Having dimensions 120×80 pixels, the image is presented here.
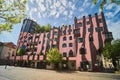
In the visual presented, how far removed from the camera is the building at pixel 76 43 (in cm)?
3378

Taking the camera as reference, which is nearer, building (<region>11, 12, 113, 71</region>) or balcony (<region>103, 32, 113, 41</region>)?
building (<region>11, 12, 113, 71</region>)

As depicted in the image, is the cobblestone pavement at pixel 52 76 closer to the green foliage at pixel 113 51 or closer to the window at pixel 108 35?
the green foliage at pixel 113 51

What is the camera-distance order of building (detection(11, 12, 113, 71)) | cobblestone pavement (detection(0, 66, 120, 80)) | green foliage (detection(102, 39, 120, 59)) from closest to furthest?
1. cobblestone pavement (detection(0, 66, 120, 80))
2. green foliage (detection(102, 39, 120, 59))
3. building (detection(11, 12, 113, 71))

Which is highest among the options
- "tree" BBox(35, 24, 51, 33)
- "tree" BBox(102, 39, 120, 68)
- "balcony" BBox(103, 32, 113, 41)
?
"tree" BBox(35, 24, 51, 33)

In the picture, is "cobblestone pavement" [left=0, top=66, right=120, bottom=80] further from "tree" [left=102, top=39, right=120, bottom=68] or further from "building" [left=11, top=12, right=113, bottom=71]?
"building" [left=11, top=12, right=113, bottom=71]

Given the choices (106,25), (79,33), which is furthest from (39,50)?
(106,25)

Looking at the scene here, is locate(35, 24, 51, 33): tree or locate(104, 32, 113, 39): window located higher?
locate(35, 24, 51, 33): tree

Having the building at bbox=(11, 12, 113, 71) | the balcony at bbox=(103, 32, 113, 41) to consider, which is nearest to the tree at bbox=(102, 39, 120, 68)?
the building at bbox=(11, 12, 113, 71)

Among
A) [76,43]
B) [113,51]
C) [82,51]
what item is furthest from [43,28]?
[113,51]

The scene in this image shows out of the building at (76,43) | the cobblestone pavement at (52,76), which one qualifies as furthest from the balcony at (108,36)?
the cobblestone pavement at (52,76)

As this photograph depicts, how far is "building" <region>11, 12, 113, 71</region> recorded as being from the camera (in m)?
33.8

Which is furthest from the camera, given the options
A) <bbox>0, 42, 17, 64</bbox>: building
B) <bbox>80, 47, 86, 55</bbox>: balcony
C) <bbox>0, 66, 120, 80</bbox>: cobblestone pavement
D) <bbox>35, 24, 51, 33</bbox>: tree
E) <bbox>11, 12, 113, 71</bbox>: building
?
<bbox>35, 24, 51, 33</bbox>: tree

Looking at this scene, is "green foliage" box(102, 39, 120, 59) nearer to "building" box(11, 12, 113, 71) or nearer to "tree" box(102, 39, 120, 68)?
"tree" box(102, 39, 120, 68)

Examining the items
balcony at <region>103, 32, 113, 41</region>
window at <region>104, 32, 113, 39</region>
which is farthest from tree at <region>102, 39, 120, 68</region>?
window at <region>104, 32, 113, 39</region>
